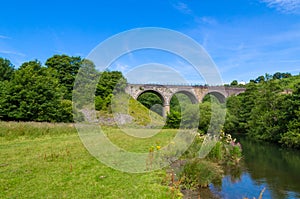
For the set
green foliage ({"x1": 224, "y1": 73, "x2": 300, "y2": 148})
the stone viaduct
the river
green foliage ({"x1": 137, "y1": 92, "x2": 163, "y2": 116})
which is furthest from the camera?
green foliage ({"x1": 137, "y1": 92, "x2": 163, "y2": 116})

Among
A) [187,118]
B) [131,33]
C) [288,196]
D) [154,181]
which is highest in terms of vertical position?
[131,33]

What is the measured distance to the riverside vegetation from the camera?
662cm

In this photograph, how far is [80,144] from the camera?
44.7ft

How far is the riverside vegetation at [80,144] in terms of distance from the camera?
21.7ft

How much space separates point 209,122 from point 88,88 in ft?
54.0

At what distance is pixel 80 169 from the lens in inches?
319

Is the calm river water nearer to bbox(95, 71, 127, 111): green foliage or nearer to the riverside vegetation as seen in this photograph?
the riverside vegetation

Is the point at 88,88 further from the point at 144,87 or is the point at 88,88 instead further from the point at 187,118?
the point at 144,87

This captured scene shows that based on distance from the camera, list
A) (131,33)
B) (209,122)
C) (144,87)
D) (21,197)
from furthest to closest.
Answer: (144,87)
(209,122)
(131,33)
(21,197)

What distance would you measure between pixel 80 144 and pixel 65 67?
101 ft

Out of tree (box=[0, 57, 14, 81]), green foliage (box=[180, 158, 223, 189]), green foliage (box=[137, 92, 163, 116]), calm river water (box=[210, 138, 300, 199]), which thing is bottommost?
calm river water (box=[210, 138, 300, 199])

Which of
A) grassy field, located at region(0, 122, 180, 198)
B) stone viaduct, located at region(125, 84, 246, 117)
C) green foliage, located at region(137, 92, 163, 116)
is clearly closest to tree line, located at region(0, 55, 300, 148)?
stone viaduct, located at region(125, 84, 246, 117)

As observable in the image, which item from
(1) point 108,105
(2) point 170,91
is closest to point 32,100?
(1) point 108,105

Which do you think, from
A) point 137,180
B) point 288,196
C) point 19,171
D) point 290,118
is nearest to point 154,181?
point 137,180
